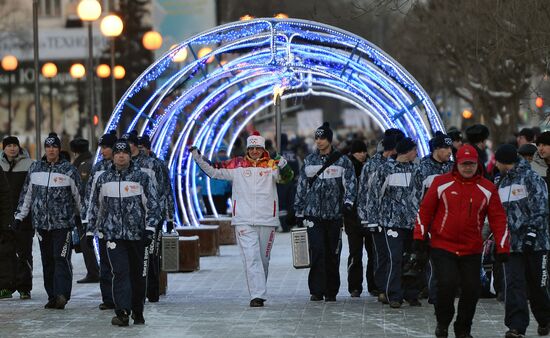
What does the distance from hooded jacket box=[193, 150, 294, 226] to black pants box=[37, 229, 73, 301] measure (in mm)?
1687

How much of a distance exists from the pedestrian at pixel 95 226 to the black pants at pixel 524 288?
4.09 m

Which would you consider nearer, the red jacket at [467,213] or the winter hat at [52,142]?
the red jacket at [467,213]

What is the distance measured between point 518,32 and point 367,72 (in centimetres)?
439

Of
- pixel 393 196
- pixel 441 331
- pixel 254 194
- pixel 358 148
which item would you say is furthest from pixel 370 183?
pixel 441 331

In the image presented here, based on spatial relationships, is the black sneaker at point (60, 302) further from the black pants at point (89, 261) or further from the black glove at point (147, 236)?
the black pants at point (89, 261)

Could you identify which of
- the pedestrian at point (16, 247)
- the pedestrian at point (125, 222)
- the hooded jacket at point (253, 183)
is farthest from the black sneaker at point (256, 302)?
the pedestrian at point (16, 247)

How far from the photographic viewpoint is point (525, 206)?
1262 centimetres

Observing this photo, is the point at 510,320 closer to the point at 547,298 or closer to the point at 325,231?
the point at 547,298

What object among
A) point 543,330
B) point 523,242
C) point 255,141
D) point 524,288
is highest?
point 255,141

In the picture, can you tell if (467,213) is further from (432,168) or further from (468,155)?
(432,168)

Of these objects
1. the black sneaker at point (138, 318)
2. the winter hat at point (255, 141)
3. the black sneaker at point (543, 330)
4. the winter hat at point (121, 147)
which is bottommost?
the black sneaker at point (543, 330)

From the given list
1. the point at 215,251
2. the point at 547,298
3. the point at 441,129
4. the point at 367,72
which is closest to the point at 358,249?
the point at 441,129

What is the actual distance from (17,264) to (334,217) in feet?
12.3

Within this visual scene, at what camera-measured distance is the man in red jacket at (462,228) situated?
11953 millimetres
